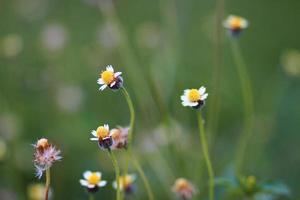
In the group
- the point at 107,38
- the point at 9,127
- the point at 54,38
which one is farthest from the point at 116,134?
the point at 54,38

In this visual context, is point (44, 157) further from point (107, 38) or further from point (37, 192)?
point (107, 38)

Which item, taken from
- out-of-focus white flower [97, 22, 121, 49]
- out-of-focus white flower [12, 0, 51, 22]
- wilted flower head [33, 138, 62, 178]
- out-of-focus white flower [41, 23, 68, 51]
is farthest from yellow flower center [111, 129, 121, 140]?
out-of-focus white flower [12, 0, 51, 22]

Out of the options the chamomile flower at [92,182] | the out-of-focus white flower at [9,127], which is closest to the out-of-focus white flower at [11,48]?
the out-of-focus white flower at [9,127]

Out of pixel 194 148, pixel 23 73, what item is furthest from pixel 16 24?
pixel 194 148

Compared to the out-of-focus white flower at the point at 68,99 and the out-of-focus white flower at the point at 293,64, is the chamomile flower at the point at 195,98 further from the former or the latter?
the out-of-focus white flower at the point at 68,99

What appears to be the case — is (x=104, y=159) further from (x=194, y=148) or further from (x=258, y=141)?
(x=258, y=141)

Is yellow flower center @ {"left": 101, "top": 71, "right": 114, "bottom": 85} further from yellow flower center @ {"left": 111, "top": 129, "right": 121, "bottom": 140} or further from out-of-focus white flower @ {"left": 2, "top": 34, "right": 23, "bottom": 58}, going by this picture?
out-of-focus white flower @ {"left": 2, "top": 34, "right": 23, "bottom": 58}

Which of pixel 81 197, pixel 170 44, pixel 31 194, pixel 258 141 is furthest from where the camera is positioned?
pixel 170 44

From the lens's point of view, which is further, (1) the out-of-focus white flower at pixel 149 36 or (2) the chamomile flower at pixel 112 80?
(1) the out-of-focus white flower at pixel 149 36
